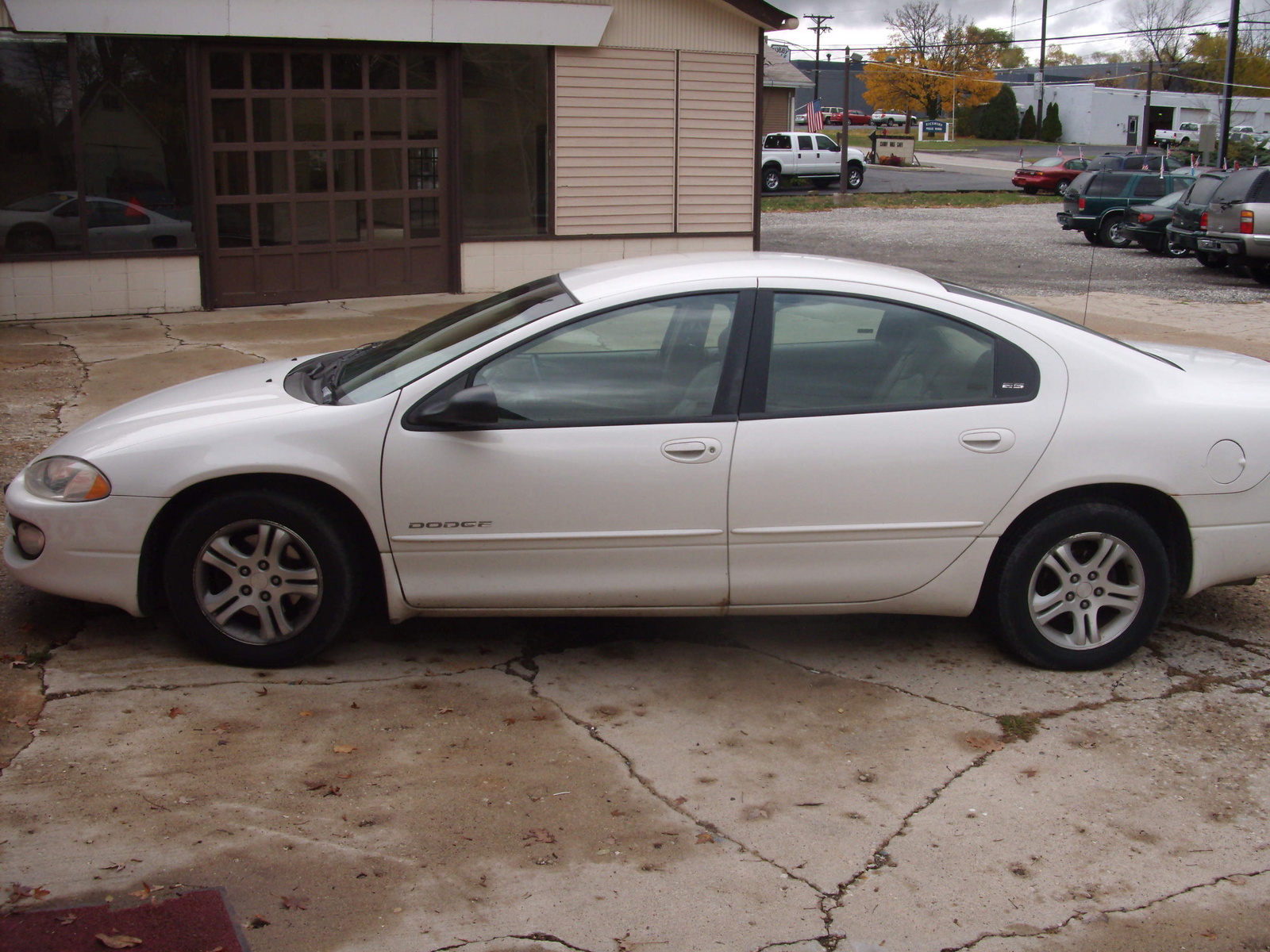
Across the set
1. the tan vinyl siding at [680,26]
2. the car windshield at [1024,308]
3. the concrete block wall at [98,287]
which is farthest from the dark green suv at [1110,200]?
the car windshield at [1024,308]

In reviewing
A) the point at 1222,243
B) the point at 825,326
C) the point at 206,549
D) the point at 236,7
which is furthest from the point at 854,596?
the point at 1222,243

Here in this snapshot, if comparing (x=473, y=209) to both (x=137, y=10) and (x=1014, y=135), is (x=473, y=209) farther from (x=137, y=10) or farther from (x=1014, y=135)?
(x=1014, y=135)

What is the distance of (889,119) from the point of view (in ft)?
281

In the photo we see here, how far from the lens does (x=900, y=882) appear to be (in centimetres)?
340

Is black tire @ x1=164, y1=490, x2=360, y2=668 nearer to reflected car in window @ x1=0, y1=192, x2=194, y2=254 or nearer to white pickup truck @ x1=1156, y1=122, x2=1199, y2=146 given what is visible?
reflected car in window @ x1=0, y1=192, x2=194, y2=254

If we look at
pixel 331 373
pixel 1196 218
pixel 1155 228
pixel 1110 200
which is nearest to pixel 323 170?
pixel 331 373

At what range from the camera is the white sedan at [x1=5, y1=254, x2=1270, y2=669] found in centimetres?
443

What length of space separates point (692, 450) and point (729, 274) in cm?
75

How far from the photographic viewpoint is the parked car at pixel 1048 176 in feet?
131

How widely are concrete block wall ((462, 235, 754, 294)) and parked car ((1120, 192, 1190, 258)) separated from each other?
11.5 m

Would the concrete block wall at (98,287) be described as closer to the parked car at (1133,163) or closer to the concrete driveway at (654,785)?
the concrete driveway at (654,785)

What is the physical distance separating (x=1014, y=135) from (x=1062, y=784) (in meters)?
84.7

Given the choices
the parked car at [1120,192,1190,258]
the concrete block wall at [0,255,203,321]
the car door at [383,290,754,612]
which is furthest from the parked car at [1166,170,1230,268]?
the car door at [383,290,754,612]

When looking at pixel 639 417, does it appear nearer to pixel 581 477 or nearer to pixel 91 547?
pixel 581 477
